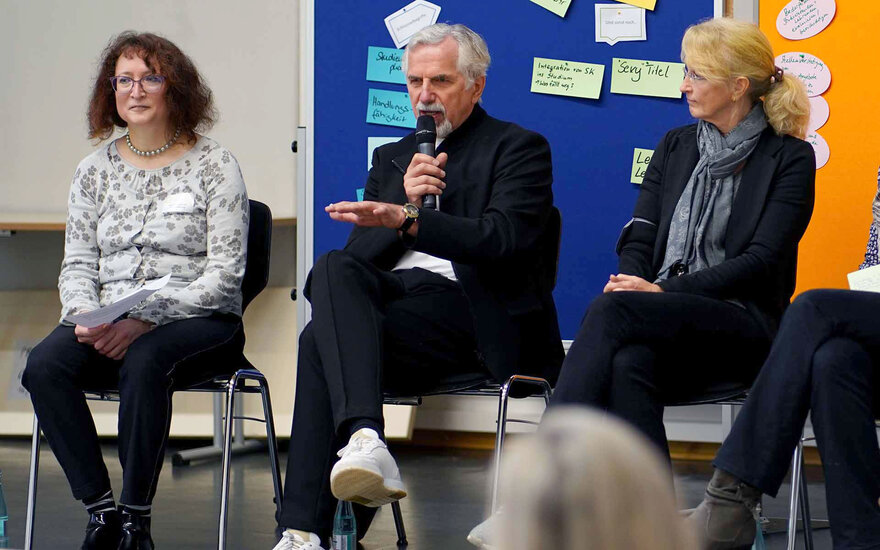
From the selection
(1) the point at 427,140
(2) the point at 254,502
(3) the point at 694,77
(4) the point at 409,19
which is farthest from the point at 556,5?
(2) the point at 254,502

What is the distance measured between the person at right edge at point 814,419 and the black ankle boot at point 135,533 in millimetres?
1229

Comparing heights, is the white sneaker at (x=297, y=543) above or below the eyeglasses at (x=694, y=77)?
below

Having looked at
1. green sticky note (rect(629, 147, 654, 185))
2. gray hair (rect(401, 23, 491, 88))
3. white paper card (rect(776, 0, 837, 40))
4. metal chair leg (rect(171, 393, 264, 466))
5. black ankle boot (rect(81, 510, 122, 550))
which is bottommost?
metal chair leg (rect(171, 393, 264, 466))

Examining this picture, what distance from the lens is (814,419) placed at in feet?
6.75

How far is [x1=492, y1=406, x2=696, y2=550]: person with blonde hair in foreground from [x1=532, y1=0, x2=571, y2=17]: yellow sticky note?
3.52 metres

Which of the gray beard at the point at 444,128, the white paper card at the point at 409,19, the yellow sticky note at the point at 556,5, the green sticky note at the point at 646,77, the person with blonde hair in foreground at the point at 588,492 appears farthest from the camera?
the white paper card at the point at 409,19

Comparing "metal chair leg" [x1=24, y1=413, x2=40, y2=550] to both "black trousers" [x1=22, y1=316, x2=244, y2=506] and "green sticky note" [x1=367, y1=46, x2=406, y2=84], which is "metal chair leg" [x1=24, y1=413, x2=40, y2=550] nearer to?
"black trousers" [x1=22, y1=316, x2=244, y2=506]

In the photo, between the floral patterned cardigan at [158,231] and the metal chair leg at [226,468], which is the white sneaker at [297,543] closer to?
the metal chair leg at [226,468]

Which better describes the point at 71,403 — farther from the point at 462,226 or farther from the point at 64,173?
the point at 64,173

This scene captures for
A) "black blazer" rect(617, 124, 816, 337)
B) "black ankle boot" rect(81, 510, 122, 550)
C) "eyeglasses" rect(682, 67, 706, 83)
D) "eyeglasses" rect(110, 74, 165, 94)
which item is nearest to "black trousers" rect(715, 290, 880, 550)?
"black blazer" rect(617, 124, 816, 337)

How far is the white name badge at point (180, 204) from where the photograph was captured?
9.23 feet

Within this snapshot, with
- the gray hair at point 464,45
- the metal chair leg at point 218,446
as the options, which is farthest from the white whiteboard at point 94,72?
the gray hair at point 464,45

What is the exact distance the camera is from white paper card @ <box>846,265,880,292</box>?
7.38ft

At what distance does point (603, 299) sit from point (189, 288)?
41.8 inches
